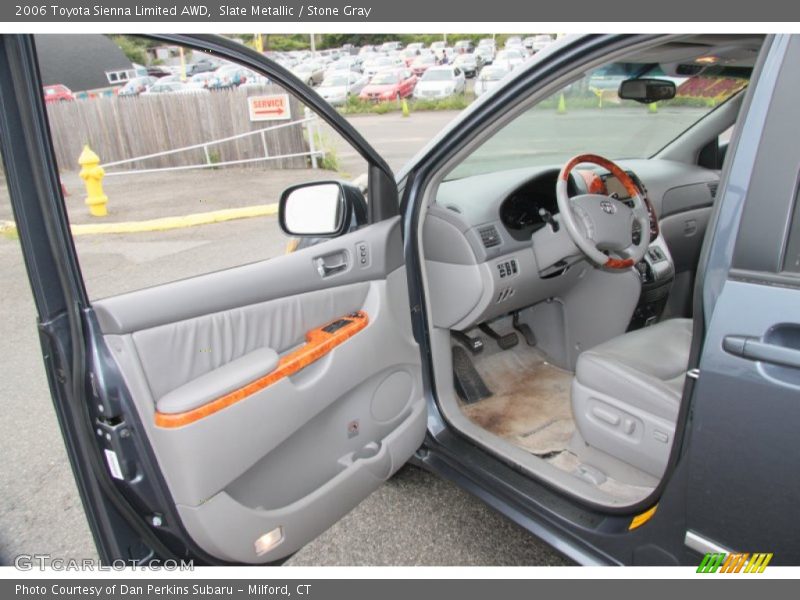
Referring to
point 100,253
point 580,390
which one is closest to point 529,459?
point 580,390

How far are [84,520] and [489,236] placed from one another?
196 centimetres

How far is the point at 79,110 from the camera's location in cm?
149

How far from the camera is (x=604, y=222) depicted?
7.70 feet

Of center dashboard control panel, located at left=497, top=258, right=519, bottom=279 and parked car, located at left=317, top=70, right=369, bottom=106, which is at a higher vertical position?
parked car, located at left=317, top=70, right=369, bottom=106

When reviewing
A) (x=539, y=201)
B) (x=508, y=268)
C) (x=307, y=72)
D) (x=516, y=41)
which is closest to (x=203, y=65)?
(x=508, y=268)

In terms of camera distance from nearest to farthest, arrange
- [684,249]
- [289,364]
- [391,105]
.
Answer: [289,364]
[684,249]
[391,105]

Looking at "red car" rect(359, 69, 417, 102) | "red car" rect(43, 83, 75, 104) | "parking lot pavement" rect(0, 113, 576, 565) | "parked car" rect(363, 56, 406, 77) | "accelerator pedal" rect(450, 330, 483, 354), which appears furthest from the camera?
"parked car" rect(363, 56, 406, 77)

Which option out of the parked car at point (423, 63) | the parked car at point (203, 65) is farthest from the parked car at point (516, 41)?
the parked car at point (423, 63)

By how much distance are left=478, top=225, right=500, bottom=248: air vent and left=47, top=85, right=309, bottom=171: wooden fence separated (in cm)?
88

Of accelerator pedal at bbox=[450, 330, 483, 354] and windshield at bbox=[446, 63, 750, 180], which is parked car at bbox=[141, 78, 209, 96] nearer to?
windshield at bbox=[446, 63, 750, 180]

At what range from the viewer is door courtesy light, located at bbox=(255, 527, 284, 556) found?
1523 mm

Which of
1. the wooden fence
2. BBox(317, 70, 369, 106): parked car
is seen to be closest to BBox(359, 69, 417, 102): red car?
BBox(317, 70, 369, 106): parked car

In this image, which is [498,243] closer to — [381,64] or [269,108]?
[269,108]

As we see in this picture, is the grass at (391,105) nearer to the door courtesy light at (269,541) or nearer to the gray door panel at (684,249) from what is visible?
the gray door panel at (684,249)
